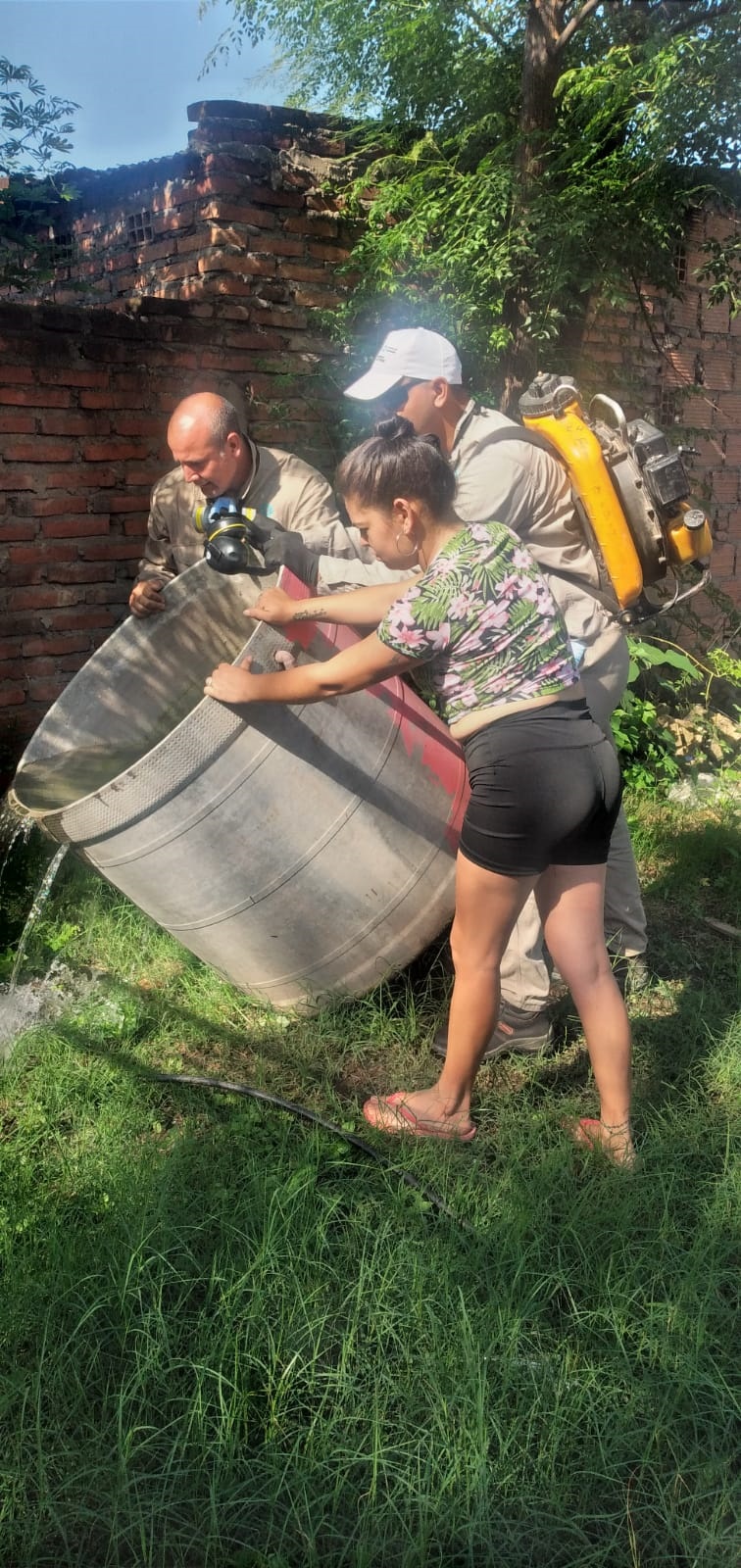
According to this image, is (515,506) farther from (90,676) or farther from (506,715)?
(90,676)

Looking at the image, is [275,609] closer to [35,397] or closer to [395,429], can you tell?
[395,429]

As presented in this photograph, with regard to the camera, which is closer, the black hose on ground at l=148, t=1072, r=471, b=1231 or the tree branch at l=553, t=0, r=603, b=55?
the black hose on ground at l=148, t=1072, r=471, b=1231

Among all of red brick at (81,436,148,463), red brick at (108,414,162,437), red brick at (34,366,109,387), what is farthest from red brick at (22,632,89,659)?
red brick at (34,366,109,387)

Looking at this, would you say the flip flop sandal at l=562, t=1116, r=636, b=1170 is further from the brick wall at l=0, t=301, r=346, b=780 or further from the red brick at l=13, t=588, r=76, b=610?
the red brick at l=13, t=588, r=76, b=610

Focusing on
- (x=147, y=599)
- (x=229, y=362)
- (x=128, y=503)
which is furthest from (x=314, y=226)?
(x=147, y=599)

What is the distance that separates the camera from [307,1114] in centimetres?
259

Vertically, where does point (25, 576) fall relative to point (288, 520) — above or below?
below

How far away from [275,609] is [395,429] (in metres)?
0.46

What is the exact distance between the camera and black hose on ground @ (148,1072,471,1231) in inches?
92.7

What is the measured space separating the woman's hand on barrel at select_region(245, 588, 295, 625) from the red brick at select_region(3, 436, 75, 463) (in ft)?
6.65

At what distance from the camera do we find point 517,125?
4.96 meters

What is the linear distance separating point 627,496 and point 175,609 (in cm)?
130

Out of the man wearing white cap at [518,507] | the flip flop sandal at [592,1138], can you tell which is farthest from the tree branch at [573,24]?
the flip flop sandal at [592,1138]

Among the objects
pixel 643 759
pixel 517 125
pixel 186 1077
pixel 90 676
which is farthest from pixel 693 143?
pixel 186 1077
